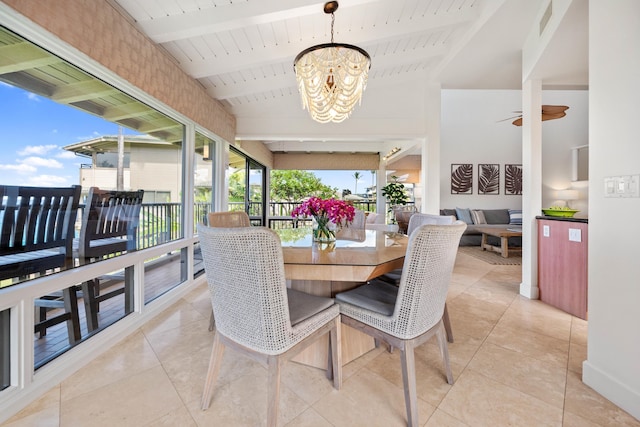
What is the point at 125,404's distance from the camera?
1.35 metres

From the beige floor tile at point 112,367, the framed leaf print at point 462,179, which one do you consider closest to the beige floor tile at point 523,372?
the beige floor tile at point 112,367

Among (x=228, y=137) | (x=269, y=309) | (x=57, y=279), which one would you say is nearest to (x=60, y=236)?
(x=57, y=279)

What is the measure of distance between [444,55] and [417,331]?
12.1 ft

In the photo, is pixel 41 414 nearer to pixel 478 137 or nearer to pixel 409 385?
pixel 409 385

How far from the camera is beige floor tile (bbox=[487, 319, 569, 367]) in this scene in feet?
5.84

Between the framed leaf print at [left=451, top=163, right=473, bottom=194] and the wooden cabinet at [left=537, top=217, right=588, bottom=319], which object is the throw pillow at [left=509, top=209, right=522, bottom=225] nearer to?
the framed leaf print at [left=451, top=163, right=473, bottom=194]

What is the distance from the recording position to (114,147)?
2111 mm

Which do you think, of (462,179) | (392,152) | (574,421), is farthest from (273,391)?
(462,179)

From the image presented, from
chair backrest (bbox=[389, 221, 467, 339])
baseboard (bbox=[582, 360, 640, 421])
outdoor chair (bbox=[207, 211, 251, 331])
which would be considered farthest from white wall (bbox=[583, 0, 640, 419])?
outdoor chair (bbox=[207, 211, 251, 331])

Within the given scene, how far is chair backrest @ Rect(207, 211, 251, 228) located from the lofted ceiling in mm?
1474

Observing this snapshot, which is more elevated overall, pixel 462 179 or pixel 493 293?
pixel 462 179

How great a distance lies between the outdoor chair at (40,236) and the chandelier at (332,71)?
1.88 meters

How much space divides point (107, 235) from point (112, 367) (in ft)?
3.13

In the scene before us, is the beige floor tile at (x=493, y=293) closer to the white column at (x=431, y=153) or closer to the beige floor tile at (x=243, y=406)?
the white column at (x=431, y=153)
